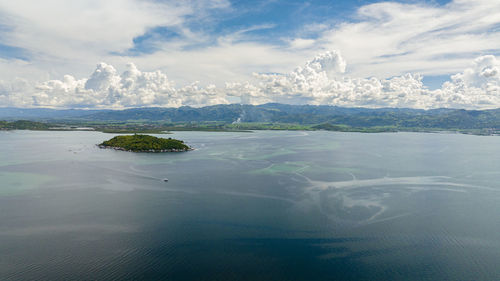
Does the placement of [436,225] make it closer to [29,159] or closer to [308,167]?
[308,167]

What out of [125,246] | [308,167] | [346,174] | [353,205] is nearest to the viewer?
[125,246]

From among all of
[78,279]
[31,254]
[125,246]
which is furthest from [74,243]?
[78,279]

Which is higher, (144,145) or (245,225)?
(144,145)

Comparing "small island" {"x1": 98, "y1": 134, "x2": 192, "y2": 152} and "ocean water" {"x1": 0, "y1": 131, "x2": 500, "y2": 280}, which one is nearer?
"ocean water" {"x1": 0, "y1": 131, "x2": 500, "y2": 280}

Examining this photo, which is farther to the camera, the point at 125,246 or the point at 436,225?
the point at 436,225

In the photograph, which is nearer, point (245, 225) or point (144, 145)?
point (245, 225)

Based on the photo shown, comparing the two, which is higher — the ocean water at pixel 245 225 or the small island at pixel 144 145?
the small island at pixel 144 145

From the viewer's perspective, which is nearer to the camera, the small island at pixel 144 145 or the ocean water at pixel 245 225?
the ocean water at pixel 245 225

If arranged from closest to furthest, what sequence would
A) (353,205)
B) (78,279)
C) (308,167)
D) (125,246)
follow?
1. (78,279)
2. (125,246)
3. (353,205)
4. (308,167)
